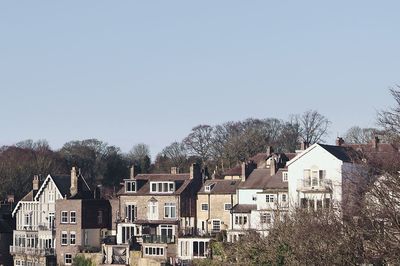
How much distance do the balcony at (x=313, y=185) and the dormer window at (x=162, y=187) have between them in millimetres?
13831

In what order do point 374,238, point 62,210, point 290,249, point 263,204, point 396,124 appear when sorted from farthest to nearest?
point 62,210 < point 263,204 < point 290,249 < point 374,238 < point 396,124

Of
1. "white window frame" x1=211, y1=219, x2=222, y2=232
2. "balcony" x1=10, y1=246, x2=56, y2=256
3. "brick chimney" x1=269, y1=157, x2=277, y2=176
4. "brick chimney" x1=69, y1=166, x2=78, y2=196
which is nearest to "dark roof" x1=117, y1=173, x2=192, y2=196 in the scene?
"white window frame" x1=211, y1=219, x2=222, y2=232

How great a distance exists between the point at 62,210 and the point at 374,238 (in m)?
46.0

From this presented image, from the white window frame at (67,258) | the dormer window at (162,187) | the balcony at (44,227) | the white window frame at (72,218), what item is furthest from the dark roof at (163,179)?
the balcony at (44,227)

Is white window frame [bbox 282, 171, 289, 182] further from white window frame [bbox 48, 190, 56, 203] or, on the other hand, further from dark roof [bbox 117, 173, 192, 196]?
white window frame [bbox 48, 190, 56, 203]

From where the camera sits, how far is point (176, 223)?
77500mm

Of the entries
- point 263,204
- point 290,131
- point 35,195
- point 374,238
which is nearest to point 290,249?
point 374,238

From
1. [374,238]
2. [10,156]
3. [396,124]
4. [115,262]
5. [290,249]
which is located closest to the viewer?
[396,124]

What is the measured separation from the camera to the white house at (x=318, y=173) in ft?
214

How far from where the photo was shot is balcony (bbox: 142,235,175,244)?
75.8 meters

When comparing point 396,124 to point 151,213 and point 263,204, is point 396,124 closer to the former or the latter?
point 263,204

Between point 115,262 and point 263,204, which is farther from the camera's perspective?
point 115,262

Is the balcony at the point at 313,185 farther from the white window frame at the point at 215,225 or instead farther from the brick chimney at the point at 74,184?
the brick chimney at the point at 74,184

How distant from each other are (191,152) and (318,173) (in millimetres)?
61140
